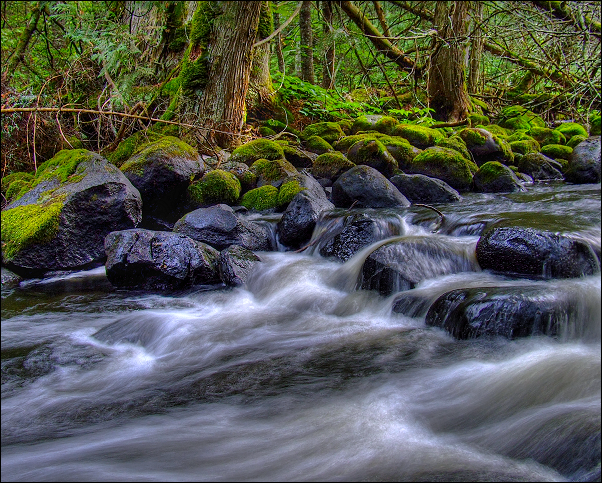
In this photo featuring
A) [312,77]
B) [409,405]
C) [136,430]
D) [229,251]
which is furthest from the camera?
[312,77]

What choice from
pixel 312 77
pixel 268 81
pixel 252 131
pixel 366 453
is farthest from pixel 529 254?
pixel 312 77

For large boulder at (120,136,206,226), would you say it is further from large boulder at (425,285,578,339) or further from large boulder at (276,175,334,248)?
large boulder at (425,285,578,339)

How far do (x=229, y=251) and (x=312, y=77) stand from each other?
8583 mm

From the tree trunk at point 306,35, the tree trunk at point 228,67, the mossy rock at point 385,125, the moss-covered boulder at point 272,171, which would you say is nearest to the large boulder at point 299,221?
the moss-covered boulder at point 272,171

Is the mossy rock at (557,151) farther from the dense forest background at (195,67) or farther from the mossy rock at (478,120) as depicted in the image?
the mossy rock at (478,120)

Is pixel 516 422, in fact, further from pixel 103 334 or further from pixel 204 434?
pixel 103 334

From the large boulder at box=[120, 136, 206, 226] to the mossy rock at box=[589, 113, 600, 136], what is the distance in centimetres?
975

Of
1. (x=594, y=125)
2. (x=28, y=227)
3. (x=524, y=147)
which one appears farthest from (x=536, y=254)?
(x=594, y=125)

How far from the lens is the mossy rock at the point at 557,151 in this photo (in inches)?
394


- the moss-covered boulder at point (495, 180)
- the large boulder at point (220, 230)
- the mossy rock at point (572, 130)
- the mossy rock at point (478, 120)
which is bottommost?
the large boulder at point (220, 230)

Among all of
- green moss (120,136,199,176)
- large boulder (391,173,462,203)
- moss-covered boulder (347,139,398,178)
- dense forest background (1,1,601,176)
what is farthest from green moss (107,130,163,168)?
large boulder (391,173,462,203)

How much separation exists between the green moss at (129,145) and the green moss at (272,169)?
5.14 ft

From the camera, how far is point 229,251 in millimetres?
5137

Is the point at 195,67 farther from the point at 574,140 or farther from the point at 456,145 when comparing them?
the point at 574,140
